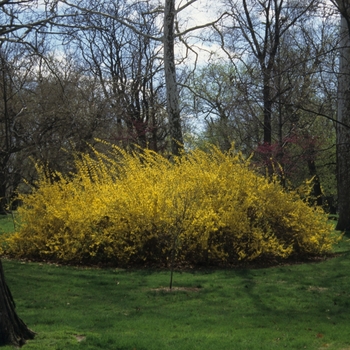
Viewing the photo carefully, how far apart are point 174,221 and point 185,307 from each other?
3.66m

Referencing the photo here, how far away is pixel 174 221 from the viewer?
429 inches

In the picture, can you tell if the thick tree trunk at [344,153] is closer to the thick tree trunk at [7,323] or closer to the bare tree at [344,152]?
the bare tree at [344,152]

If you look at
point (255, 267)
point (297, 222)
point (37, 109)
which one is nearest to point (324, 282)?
point (255, 267)

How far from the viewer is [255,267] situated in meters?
11.1

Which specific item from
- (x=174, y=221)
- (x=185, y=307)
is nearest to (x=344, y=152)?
(x=174, y=221)

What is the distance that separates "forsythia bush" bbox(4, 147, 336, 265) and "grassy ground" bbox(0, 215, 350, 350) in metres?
0.75

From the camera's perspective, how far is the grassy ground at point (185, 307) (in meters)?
5.48

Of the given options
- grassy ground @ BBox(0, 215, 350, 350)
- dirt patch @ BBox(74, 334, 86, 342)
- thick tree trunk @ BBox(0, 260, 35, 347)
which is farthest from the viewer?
grassy ground @ BBox(0, 215, 350, 350)

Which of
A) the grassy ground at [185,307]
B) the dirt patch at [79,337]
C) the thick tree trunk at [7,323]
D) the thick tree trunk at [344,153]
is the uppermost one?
the thick tree trunk at [344,153]

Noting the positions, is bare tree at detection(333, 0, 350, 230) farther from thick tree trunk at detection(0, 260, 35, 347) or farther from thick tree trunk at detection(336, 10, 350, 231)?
thick tree trunk at detection(0, 260, 35, 347)

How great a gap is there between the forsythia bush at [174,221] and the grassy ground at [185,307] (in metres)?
0.75

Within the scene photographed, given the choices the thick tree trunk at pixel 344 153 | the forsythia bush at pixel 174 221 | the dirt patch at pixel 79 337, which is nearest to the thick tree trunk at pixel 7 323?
the dirt patch at pixel 79 337

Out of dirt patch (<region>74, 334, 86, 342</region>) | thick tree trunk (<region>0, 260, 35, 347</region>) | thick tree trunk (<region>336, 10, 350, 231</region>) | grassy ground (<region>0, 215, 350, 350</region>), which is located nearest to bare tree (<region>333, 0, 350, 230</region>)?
thick tree trunk (<region>336, 10, 350, 231</region>)

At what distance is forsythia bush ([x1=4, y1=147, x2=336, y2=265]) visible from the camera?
1116 cm
